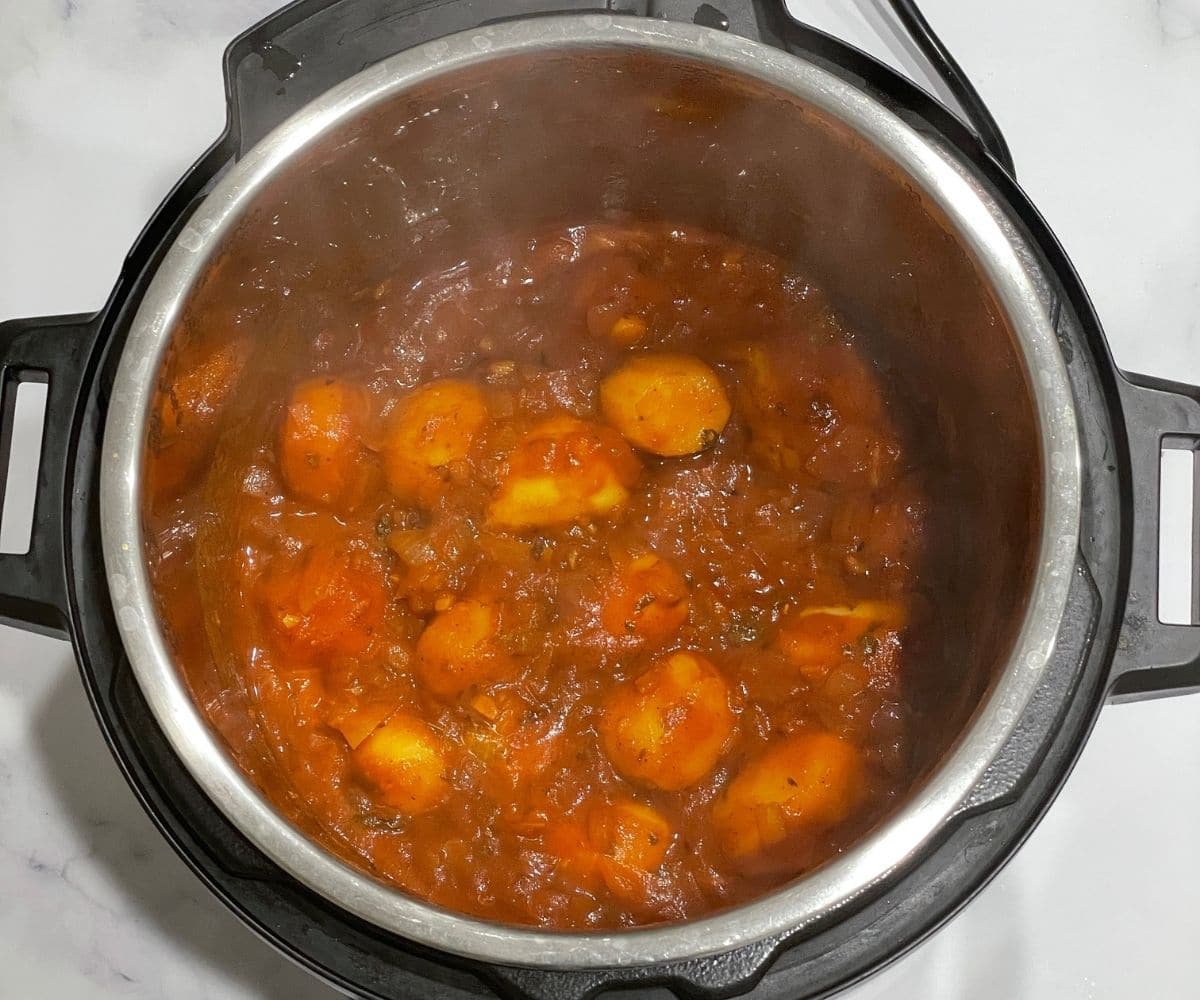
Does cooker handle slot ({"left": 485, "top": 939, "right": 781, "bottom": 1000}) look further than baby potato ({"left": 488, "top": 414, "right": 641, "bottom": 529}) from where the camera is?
No

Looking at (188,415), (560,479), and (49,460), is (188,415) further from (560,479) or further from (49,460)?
(560,479)

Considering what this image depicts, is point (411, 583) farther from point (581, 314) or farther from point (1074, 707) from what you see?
point (1074, 707)

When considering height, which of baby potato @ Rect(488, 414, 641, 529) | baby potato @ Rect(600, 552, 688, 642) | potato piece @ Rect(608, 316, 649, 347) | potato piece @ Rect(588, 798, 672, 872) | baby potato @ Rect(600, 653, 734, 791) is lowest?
potato piece @ Rect(588, 798, 672, 872)

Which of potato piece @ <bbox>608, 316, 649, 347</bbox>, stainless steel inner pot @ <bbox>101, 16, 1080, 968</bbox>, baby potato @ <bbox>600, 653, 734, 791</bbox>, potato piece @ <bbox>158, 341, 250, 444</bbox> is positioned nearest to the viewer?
stainless steel inner pot @ <bbox>101, 16, 1080, 968</bbox>

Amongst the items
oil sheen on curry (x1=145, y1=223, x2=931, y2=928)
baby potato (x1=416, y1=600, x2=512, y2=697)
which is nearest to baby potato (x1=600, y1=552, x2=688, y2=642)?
oil sheen on curry (x1=145, y1=223, x2=931, y2=928)

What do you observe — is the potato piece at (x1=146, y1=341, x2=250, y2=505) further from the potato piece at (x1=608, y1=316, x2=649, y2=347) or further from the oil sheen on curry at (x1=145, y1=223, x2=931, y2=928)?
the potato piece at (x1=608, y1=316, x2=649, y2=347)

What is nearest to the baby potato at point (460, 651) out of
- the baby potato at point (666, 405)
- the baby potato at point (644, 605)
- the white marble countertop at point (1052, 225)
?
the baby potato at point (644, 605)

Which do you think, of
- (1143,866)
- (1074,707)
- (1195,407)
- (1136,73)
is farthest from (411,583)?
(1136,73)
